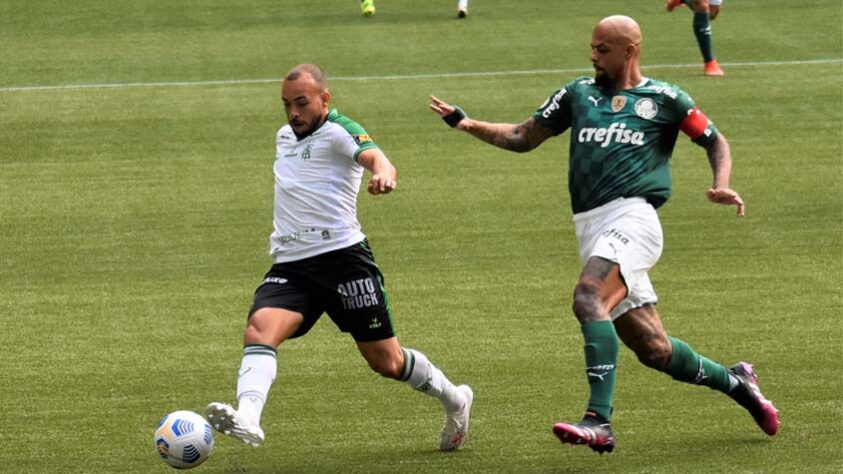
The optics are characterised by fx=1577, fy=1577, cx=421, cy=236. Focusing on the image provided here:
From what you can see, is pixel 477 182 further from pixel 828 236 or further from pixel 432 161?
pixel 828 236

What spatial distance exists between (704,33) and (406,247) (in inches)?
342

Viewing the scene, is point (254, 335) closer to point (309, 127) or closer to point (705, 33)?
point (309, 127)

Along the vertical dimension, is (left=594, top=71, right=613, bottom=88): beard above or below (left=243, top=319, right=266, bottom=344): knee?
above

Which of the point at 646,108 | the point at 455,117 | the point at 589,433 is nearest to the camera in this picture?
the point at 589,433

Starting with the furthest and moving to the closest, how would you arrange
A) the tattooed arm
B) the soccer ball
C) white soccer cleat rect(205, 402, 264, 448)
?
the tattooed arm < the soccer ball < white soccer cleat rect(205, 402, 264, 448)

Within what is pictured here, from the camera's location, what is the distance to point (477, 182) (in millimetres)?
16344

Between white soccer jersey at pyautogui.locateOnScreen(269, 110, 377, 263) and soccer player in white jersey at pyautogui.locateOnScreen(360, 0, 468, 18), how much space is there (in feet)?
59.7

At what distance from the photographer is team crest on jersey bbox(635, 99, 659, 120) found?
830cm

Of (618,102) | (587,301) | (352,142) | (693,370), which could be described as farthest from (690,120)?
(352,142)

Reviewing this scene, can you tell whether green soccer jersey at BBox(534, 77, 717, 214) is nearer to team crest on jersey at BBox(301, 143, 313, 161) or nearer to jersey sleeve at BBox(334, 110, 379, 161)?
jersey sleeve at BBox(334, 110, 379, 161)

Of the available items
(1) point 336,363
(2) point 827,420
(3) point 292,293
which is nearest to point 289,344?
(1) point 336,363

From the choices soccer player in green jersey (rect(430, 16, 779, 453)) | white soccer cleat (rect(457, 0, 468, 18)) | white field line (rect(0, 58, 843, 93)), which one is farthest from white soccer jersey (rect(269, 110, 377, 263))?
white soccer cleat (rect(457, 0, 468, 18))

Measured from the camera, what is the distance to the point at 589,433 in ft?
24.5

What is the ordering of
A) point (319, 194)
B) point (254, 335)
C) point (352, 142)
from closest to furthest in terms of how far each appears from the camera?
1. point (254, 335)
2. point (352, 142)
3. point (319, 194)
